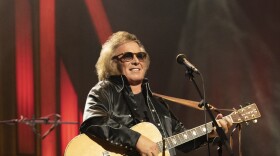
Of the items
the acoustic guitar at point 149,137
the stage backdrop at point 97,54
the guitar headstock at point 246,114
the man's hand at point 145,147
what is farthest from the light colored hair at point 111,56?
the stage backdrop at point 97,54

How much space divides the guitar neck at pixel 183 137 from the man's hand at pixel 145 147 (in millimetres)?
140

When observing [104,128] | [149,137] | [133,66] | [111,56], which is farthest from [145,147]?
[111,56]

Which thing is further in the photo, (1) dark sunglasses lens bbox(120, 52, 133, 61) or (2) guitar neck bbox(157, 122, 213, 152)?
(1) dark sunglasses lens bbox(120, 52, 133, 61)

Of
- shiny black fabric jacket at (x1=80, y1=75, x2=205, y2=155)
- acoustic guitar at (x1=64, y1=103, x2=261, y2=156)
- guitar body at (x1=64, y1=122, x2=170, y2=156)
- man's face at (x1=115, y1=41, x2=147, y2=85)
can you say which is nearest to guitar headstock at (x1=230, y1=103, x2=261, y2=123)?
acoustic guitar at (x1=64, y1=103, x2=261, y2=156)

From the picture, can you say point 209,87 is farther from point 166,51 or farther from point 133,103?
point 133,103

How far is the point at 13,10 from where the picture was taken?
567 centimetres

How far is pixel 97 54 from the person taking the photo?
5.72 meters

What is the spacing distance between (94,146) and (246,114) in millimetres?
1209

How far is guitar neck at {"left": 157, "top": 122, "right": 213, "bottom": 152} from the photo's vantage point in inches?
126

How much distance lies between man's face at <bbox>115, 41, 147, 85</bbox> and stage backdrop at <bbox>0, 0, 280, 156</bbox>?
1.71m

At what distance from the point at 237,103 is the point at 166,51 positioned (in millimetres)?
1134

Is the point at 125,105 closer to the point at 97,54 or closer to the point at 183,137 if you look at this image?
the point at 183,137

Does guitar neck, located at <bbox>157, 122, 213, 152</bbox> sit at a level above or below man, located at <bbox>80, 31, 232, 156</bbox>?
below

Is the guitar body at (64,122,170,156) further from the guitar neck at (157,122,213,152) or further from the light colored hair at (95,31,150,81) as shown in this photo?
the light colored hair at (95,31,150,81)
